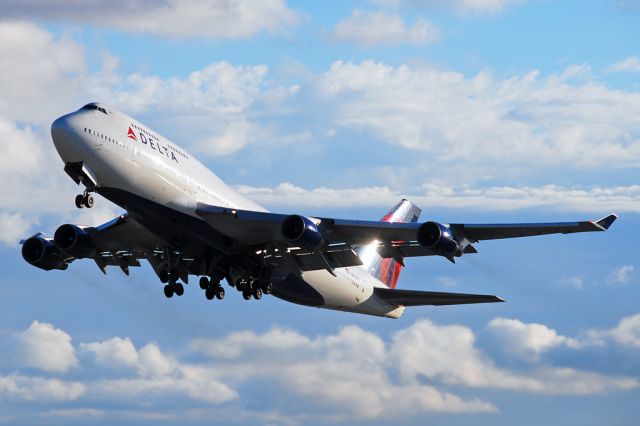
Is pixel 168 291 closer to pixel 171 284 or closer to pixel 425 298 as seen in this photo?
pixel 171 284

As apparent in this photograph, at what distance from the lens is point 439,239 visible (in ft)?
162

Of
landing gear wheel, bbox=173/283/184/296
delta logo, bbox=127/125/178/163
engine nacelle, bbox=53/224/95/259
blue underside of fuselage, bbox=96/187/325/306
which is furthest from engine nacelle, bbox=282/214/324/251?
engine nacelle, bbox=53/224/95/259

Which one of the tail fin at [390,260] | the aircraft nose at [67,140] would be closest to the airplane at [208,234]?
the aircraft nose at [67,140]

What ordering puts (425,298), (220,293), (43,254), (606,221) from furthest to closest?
(425,298), (43,254), (220,293), (606,221)

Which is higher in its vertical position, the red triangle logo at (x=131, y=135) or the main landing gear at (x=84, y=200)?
the red triangle logo at (x=131, y=135)

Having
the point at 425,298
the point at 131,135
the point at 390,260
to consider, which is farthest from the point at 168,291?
the point at 390,260

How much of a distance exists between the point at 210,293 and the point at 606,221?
19424 millimetres

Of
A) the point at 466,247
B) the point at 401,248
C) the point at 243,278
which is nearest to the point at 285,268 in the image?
the point at 243,278

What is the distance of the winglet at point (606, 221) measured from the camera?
47.1m

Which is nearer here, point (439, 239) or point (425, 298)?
point (439, 239)

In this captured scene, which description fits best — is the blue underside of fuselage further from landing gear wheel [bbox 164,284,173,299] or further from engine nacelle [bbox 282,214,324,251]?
engine nacelle [bbox 282,214,324,251]

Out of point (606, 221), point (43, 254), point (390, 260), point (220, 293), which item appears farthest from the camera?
point (390, 260)

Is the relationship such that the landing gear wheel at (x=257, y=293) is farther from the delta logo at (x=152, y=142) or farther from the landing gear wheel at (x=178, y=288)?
the delta logo at (x=152, y=142)

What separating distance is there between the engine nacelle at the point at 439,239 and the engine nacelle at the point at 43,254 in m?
20.4
